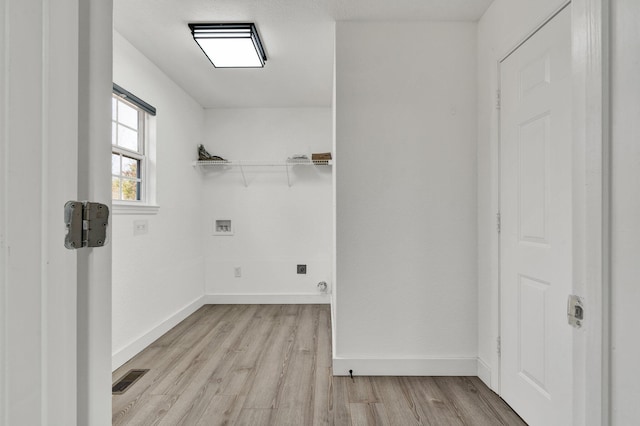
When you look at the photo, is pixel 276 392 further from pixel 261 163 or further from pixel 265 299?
pixel 261 163

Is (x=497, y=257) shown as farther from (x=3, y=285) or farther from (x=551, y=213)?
(x=3, y=285)

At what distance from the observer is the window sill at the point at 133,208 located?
2402mm

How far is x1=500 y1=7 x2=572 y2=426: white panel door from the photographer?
147cm

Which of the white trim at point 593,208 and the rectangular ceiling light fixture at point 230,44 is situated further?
the rectangular ceiling light fixture at point 230,44

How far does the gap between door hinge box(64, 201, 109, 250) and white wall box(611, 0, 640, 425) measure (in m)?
1.08

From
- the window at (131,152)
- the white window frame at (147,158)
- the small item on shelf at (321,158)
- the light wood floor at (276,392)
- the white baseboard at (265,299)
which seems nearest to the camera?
the light wood floor at (276,392)

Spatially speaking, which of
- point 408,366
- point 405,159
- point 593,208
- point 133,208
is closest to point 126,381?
point 133,208

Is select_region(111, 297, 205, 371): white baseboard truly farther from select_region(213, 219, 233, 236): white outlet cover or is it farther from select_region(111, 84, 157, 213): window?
select_region(111, 84, 157, 213): window

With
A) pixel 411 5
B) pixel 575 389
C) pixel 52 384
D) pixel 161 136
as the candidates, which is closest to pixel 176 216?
pixel 161 136

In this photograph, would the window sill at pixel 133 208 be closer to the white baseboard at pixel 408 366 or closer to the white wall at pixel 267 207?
the white wall at pixel 267 207

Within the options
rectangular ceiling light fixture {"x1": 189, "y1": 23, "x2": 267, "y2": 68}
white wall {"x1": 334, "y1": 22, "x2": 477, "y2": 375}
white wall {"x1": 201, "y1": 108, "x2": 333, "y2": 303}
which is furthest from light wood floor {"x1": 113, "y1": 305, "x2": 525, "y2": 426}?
rectangular ceiling light fixture {"x1": 189, "y1": 23, "x2": 267, "y2": 68}

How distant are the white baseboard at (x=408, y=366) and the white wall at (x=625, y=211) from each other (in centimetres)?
167

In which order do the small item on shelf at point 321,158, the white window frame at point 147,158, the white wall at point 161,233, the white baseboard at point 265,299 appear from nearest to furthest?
the white wall at point 161,233, the white window frame at point 147,158, the small item on shelf at point 321,158, the white baseboard at point 265,299

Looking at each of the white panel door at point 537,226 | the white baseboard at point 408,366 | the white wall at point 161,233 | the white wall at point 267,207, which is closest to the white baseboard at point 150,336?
the white wall at point 161,233
